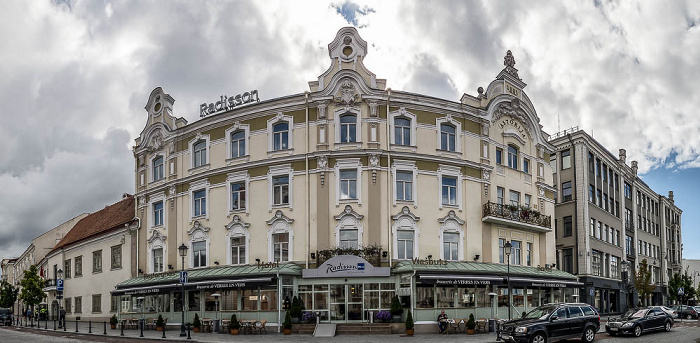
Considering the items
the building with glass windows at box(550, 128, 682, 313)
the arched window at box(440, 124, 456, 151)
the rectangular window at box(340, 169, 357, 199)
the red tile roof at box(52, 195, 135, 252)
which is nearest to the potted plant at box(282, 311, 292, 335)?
the rectangular window at box(340, 169, 357, 199)

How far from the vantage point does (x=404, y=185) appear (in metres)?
37.6

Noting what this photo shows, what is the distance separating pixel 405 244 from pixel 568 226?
28.2 meters

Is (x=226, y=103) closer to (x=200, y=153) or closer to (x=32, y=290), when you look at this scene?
(x=200, y=153)

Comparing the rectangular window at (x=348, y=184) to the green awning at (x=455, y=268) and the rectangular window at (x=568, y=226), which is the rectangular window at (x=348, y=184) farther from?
the rectangular window at (x=568, y=226)

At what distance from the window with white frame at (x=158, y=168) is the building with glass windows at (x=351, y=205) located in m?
2.94

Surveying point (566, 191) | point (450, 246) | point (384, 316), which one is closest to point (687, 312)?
point (566, 191)

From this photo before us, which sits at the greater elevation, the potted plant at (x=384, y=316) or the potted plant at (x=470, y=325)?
the potted plant at (x=384, y=316)

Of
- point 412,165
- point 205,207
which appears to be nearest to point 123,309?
point 205,207

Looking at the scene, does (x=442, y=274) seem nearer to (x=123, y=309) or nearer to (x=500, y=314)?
(x=500, y=314)

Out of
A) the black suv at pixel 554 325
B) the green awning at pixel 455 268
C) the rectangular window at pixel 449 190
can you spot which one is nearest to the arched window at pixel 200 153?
the green awning at pixel 455 268

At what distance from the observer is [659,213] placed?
85.3 m

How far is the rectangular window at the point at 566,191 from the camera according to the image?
2346 inches

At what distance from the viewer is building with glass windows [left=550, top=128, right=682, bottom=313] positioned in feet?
189

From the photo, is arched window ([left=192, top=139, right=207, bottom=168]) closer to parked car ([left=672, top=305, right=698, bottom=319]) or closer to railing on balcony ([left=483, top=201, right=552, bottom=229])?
railing on balcony ([left=483, top=201, right=552, bottom=229])
